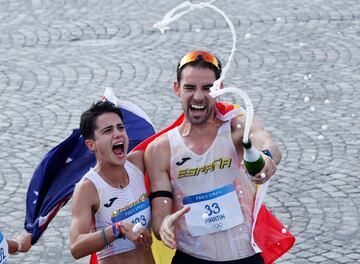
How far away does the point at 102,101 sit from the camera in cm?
633

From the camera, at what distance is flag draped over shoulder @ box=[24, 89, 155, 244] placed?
258 inches

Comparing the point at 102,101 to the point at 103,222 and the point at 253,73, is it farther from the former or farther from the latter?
the point at 253,73

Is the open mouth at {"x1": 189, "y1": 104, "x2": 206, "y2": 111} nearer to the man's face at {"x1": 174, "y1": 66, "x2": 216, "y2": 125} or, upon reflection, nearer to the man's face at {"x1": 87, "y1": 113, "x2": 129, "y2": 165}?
the man's face at {"x1": 174, "y1": 66, "x2": 216, "y2": 125}

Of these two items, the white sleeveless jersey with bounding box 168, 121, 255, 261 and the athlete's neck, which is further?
the athlete's neck

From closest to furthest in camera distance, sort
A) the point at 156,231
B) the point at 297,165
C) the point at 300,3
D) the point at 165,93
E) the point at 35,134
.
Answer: the point at 156,231 < the point at 297,165 < the point at 35,134 < the point at 165,93 < the point at 300,3

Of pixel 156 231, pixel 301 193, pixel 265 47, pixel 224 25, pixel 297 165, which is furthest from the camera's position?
pixel 224 25

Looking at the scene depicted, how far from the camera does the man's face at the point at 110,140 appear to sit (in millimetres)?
6090

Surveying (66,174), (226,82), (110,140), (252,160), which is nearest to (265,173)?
(252,160)

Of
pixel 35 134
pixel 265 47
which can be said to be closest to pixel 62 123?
pixel 35 134

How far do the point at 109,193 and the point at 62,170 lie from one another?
2.31ft

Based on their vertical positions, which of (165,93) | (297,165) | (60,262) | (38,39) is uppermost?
(38,39)

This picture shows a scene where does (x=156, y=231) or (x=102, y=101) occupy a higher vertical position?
(x=102, y=101)

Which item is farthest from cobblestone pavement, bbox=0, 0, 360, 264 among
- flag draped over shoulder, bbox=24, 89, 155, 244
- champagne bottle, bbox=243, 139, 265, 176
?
champagne bottle, bbox=243, 139, 265, 176

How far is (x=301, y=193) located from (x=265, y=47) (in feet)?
15.1
